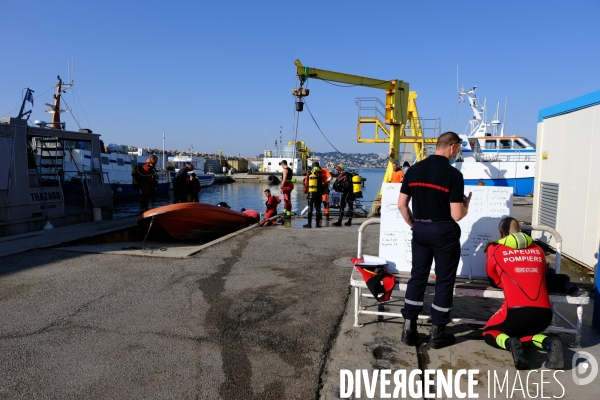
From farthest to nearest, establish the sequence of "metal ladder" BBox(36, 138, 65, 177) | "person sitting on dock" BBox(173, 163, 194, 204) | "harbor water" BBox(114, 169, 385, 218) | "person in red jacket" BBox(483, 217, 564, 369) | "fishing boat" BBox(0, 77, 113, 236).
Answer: "harbor water" BBox(114, 169, 385, 218)
"person sitting on dock" BBox(173, 163, 194, 204)
"metal ladder" BBox(36, 138, 65, 177)
"fishing boat" BBox(0, 77, 113, 236)
"person in red jacket" BBox(483, 217, 564, 369)

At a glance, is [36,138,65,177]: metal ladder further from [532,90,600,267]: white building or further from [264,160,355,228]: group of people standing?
[532,90,600,267]: white building

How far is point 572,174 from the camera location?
6949mm

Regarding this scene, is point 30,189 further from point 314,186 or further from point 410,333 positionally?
point 410,333

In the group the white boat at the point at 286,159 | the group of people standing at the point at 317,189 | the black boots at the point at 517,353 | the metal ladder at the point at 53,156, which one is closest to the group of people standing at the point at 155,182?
the metal ladder at the point at 53,156

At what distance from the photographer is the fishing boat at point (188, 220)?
33.9ft

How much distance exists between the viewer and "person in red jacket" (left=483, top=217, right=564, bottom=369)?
3.69m

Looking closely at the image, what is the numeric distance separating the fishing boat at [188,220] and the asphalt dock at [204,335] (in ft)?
9.70

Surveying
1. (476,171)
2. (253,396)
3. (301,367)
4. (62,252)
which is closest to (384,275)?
(301,367)

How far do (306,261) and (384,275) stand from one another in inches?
129

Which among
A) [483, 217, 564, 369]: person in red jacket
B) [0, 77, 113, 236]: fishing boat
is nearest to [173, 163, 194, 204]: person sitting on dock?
[0, 77, 113, 236]: fishing boat

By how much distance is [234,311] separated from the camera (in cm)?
505

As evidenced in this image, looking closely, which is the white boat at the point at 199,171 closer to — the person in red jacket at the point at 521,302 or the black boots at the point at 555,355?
the person in red jacket at the point at 521,302

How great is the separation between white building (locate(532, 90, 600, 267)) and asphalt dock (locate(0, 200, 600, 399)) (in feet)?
6.22

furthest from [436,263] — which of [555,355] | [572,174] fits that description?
[572,174]
